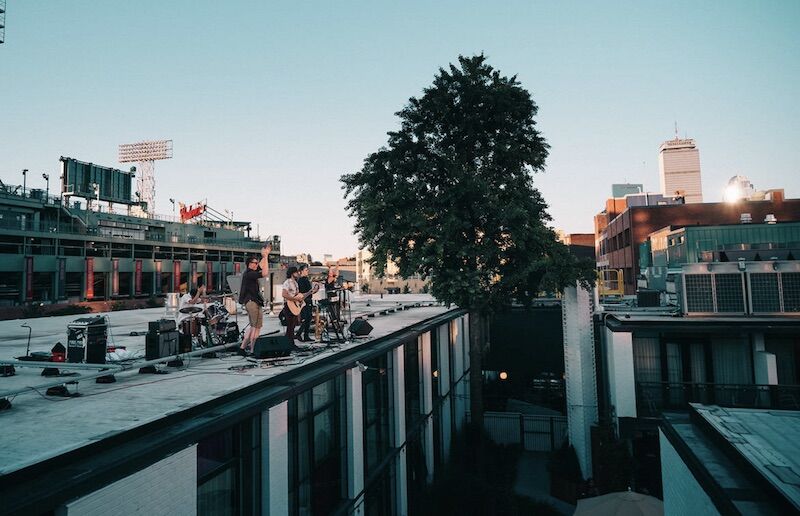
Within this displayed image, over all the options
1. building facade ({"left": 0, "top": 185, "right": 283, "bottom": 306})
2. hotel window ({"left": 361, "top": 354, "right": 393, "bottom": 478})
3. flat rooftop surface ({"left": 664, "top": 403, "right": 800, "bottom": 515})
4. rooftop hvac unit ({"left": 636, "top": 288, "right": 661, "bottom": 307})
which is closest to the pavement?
hotel window ({"left": 361, "top": 354, "right": 393, "bottom": 478})

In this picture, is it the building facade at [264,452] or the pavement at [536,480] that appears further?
the pavement at [536,480]

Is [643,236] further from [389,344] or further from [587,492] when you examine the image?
[389,344]

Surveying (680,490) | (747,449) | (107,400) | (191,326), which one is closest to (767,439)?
→ (747,449)

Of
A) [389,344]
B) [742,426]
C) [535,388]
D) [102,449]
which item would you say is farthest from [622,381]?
[102,449]

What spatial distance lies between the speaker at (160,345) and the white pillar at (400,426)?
6.52 meters

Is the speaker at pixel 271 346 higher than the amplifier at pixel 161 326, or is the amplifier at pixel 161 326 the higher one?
the amplifier at pixel 161 326

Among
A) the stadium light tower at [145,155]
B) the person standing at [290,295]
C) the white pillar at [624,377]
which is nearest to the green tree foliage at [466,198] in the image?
the white pillar at [624,377]

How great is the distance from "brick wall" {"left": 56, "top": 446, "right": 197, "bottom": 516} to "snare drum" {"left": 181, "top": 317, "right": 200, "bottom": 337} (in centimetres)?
629

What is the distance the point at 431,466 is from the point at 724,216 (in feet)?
151

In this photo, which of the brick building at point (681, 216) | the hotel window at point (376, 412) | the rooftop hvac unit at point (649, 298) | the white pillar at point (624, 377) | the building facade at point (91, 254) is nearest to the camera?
the hotel window at point (376, 412)

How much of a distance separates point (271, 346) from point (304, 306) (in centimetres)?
448

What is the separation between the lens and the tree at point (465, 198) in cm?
1720

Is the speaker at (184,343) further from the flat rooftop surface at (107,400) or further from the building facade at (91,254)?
the building facade at (91,254)

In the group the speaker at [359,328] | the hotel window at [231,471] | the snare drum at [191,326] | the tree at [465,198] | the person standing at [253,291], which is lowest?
the hotel window at [231,471]
